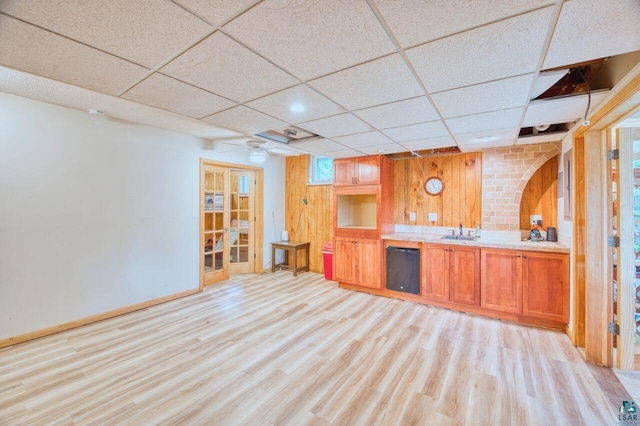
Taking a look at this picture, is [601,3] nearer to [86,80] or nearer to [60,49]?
[60,49]

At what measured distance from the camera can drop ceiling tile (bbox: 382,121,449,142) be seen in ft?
9.16

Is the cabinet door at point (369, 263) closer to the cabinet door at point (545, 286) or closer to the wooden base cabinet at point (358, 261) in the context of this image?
the wooden base cabinet at point (358, 261)

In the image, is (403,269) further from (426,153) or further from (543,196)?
(543,196)

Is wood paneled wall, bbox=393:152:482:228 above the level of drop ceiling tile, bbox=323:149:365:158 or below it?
below

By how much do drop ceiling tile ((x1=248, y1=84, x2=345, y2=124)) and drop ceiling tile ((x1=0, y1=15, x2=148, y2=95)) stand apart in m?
0.87

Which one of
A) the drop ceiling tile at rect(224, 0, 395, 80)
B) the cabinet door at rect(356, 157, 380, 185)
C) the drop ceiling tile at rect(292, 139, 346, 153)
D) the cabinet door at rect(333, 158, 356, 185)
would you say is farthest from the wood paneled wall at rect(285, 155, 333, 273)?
the drop ceiling tile at rect(224, 0, 395, 80)

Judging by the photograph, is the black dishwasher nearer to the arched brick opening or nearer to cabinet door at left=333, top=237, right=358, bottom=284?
cabinet door at left=333, top=237, right=358, bottom=284

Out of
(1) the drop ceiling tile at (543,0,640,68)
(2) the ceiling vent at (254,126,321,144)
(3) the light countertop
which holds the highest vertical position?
(2) the ceiling vent at (254,126,321,144)

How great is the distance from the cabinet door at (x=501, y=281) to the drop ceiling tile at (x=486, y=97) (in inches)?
76.8

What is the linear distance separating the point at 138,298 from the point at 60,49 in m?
3.22

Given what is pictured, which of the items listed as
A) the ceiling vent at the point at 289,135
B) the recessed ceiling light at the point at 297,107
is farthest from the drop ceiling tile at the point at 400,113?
the ceiling vent at the point at 289,135

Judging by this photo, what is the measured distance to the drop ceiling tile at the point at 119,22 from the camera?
3.84 feet

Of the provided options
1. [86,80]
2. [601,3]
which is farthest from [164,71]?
[601,3]

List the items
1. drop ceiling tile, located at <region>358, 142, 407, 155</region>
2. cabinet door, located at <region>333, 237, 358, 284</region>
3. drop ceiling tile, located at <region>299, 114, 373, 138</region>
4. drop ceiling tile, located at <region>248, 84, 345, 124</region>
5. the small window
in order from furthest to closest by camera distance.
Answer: the small window
cabinet door, located at <region>333, 237, 358, 284</region>
drop ceiling tile, located at <region>358, 142, 407, 155</region>
drop ceiling tile, located at <region>299, 114, 373, 138</region>
drop ceiling tile, located at <region>248, 84, 345, 124</region>
